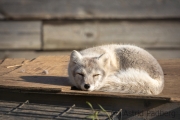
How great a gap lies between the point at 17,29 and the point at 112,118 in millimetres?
3264

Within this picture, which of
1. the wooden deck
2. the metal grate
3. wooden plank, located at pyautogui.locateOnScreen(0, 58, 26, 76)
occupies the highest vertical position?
wooden plank, located at pyautogui.locateOnScreen(0, 58, 26, 76)

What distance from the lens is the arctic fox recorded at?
3648 mm

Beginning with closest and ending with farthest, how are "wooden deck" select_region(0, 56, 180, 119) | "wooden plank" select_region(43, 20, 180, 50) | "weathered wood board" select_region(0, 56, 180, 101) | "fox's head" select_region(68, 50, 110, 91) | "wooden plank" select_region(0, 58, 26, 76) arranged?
"wooden deck" select_region(0, 56, 180, 119) < "weathered wood board" select_region(0, 56, 180, 101) < "fox's head" select_region(68, 50, 110, 91) < "wooden plank" select_region(0, 58, 26, 76) < "wooden plank" select_region(43, 20, 180, 50)

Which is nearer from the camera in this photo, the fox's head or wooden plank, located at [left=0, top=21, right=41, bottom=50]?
the fox's head

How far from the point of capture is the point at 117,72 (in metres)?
4.01

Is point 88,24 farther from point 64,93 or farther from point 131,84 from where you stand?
point 64,93

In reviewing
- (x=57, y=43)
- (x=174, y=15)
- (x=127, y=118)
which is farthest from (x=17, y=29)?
(x=127, y=118)

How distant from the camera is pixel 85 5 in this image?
5.68 meters

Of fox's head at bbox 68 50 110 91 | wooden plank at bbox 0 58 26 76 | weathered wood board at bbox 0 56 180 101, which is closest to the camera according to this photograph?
weathered wood board at bbox 0 56 180 101

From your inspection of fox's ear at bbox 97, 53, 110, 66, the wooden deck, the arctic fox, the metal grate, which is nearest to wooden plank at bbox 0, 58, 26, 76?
the wooden deck

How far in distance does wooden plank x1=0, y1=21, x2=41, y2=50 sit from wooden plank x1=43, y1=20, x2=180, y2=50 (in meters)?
0.14

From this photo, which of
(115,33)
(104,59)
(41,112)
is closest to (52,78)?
(104,59)

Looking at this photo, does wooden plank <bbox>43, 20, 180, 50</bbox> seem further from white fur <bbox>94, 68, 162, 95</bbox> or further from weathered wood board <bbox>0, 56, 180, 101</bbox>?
white fur <bbox>94, 68, 162, 95</bbox>

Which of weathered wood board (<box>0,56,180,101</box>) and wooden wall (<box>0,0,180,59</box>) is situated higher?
wooden wall (<box>0,0,180,59</box>)
